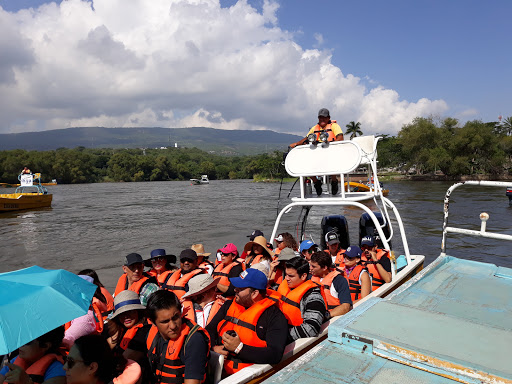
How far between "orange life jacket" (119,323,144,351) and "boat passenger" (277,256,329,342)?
1.20 metres

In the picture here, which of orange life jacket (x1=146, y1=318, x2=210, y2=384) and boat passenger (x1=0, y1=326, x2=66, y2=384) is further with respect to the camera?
orange life jacket (x1=146, y1=318, x2=210, y2=384)

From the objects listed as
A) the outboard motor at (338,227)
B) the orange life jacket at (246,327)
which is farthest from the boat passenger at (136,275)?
the outboard motor at (338,227)

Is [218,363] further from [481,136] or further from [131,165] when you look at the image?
[131,165]

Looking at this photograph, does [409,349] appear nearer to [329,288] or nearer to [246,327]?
[246,327]

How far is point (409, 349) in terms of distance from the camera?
225cm

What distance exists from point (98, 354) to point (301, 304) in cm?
166

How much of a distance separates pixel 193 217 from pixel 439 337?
20701 mm

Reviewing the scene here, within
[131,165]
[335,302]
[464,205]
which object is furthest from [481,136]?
[131,165]

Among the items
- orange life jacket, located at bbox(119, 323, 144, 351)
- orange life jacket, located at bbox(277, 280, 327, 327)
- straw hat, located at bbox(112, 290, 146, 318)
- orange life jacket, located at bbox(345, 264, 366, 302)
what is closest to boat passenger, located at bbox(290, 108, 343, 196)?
orange life jacket, located at bbox(345, 264, 366, 302)

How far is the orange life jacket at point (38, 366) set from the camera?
2066 millimetres

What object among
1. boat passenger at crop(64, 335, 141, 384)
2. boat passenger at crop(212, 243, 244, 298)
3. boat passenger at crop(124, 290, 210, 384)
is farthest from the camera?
boat passenger at crop(212, 243, 244, 298)

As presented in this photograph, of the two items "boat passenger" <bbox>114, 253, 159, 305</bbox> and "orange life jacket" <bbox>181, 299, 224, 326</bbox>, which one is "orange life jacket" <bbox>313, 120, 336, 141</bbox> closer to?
"boat passenger" <bbox>114, 253, 159, 305</bbox>

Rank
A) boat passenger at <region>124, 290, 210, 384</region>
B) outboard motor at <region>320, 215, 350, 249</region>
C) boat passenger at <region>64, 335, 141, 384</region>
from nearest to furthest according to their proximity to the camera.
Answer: boat passenger at <region>64, 335, 141, 384</region>, boat passenger at <region>124, 290, 210, 384</region>, outboard motor at <region>320, 215, 350, 249</region>

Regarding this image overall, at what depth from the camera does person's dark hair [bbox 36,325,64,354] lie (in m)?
2.13
